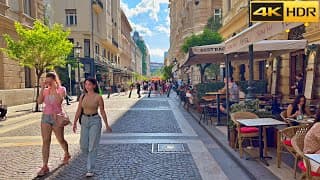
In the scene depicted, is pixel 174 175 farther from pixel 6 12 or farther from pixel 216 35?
pixel 216 35

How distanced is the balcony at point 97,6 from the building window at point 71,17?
2.76 m

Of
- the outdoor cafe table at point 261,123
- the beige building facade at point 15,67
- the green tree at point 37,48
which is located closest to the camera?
the outdoor cafe table at point 261,123

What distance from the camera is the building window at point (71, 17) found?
45241 mm

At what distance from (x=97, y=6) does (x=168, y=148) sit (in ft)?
140

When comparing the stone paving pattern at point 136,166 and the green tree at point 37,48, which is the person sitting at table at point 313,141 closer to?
the stone paving pattern at point 136,166

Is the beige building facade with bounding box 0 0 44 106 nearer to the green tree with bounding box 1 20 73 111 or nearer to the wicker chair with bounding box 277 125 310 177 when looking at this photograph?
the green tree with bounding box 1 20 73 111

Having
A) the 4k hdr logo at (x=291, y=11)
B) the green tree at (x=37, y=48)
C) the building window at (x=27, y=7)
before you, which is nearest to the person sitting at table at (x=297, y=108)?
the 4k hdr logo at (x=291, y=11)

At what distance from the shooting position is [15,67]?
2400 cm

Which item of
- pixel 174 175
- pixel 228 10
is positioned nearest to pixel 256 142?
pixel 174 175

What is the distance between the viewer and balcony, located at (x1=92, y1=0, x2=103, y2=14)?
4656cm

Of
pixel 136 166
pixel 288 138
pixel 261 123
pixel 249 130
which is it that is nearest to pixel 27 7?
pixel 136 166

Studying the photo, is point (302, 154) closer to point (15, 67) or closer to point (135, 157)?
point (135, 157)

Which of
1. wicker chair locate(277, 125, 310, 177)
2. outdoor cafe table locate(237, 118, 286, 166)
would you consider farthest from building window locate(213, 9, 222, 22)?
wicker chair locate(277, 125, 310, 177)

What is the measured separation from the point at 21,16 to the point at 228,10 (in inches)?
679
